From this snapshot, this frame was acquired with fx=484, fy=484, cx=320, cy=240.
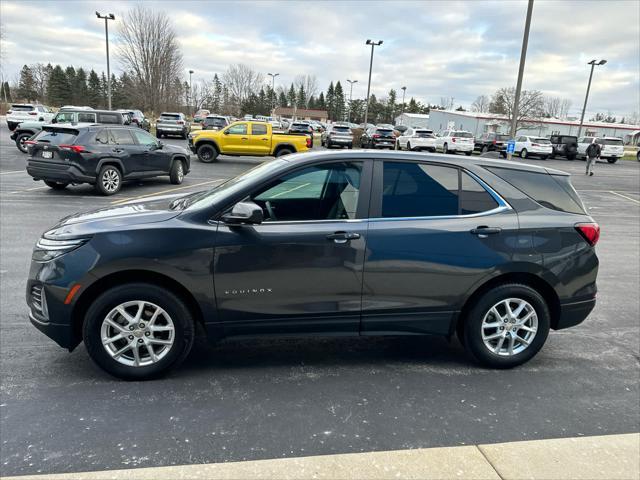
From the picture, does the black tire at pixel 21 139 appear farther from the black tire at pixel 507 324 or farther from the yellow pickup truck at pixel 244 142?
the black tire at pixel 507 324

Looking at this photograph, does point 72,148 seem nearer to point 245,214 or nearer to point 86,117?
point 245,214

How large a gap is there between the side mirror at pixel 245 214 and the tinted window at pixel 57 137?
10.0 m

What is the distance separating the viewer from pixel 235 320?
3490mm

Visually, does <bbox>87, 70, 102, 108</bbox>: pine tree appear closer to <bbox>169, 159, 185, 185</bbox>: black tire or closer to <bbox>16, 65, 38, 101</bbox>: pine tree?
<bbox>16, 65, 38, 101</bbox>: pine tree

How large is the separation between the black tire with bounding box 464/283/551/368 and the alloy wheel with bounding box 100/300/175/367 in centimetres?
227

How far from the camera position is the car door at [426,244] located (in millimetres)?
3562

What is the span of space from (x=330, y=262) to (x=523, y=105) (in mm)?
61187

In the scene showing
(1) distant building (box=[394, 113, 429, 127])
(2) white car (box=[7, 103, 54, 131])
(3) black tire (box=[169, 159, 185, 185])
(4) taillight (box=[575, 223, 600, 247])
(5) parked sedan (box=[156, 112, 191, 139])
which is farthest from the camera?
(1) distant building (box=[394, 113, 429, 127])

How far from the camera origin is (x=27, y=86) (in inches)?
3602

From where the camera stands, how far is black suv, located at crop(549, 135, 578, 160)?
3809 cm

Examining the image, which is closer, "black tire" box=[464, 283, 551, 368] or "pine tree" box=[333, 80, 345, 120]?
"black tire" box=[464, 283, 551, 368]

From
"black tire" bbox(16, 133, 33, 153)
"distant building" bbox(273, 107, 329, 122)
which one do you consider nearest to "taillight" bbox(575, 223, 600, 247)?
"black tire" bbox(16, 133, 33, 153)

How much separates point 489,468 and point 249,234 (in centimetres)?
206

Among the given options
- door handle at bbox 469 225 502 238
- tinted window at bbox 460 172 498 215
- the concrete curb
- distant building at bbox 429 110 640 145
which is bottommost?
the concrete curb
